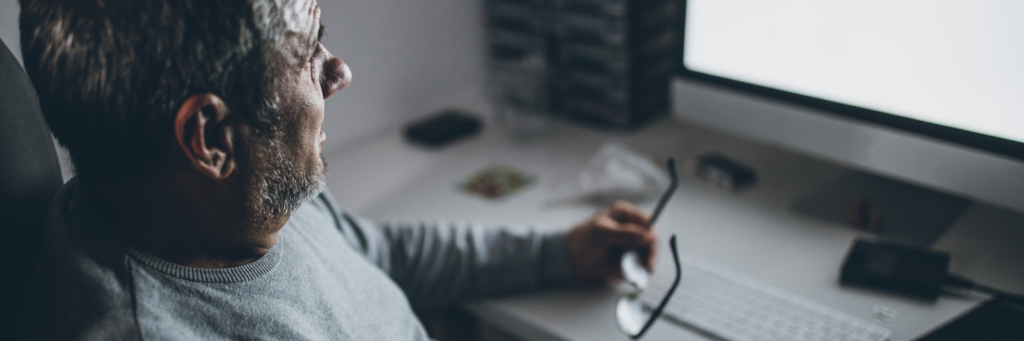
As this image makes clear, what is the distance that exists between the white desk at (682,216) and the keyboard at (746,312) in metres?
0.03

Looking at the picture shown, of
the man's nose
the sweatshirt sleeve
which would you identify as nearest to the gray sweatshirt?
the sweatshirt sleeve

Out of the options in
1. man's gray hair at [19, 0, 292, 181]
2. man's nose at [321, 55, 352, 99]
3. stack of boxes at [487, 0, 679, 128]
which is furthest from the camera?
stack of boxes at [487, 0, 679, 128]

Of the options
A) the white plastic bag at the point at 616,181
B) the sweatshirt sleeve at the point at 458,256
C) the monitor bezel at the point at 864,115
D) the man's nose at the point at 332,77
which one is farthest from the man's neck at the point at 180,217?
the monitor bezel at the point at 864,115

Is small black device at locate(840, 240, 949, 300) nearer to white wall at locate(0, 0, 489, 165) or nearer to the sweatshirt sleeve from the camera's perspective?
the sweatshirt sleeve

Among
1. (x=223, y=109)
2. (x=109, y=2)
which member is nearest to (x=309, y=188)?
(x=223, y=109)

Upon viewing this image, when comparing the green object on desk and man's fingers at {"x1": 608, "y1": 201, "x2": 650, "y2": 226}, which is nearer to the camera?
man's fingers at {"x1": 608, "y1": 201, "x2": 650, "y2": 226}

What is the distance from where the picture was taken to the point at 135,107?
1.72 ft

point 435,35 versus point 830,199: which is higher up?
point 435,35

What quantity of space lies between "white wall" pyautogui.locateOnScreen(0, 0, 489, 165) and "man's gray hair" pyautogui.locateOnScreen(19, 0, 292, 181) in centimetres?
71

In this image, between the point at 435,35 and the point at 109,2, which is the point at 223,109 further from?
the point at 435,35

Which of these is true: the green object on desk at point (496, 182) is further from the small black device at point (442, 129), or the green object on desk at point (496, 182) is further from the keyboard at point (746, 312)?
the keyboard at point (746, 312)

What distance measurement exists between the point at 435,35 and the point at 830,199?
864mm

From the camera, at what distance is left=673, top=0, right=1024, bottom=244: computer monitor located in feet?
2.57

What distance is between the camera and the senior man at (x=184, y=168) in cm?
51
